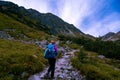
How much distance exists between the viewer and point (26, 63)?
1708 cm

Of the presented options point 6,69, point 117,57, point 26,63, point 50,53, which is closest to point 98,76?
point 50,53

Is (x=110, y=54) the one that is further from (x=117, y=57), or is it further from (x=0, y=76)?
(x=0, y=76)

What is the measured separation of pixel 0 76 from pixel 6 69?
1.20 m

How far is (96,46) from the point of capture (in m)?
57.2

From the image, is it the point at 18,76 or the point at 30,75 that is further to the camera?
the point at 30,75

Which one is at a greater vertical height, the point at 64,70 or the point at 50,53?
the point at 50,53

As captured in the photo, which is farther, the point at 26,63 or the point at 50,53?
the point at 26,63

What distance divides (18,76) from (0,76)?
4.28ft

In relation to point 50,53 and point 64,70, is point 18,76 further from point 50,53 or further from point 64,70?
point 64,70

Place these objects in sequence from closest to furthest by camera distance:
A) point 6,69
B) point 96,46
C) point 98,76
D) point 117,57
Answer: point 6,69
point 98,76
point 117,57
point 96,46

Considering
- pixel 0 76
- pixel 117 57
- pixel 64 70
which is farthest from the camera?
pixel 117 57

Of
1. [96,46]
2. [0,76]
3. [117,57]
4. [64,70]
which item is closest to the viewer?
[0,76]

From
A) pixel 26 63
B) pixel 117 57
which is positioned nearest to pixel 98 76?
pixel 26 63

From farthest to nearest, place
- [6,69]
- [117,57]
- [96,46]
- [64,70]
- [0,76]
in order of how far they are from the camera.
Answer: [96,46] < [117,57] < [64,70] < [6,69] < [0,76]
